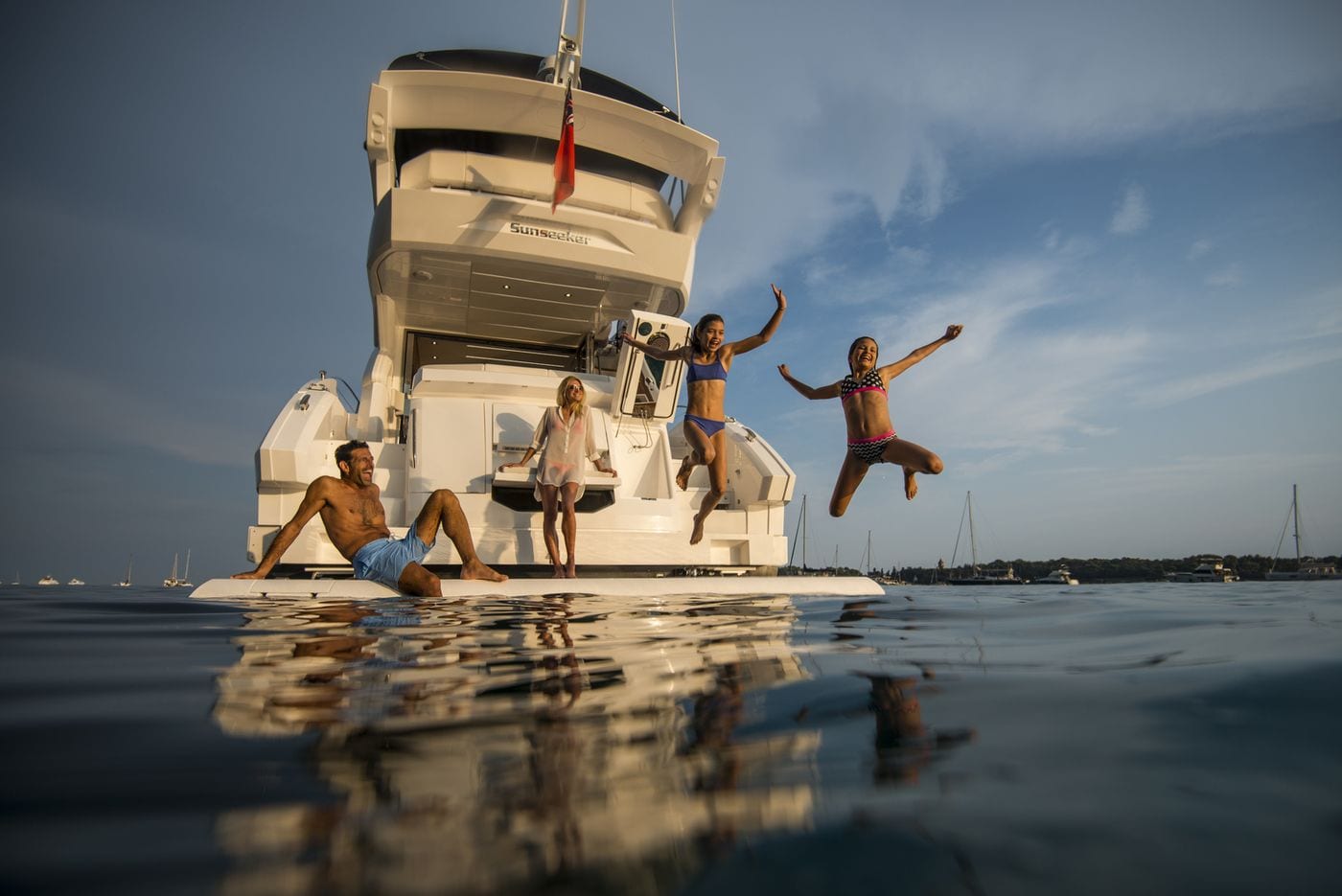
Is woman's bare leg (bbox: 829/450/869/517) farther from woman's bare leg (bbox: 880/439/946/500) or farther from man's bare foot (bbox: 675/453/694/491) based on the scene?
man's bare foot (bbox: 675/453/694/491)

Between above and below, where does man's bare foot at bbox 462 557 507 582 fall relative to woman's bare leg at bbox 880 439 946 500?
below

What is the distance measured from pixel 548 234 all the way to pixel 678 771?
7.55 m

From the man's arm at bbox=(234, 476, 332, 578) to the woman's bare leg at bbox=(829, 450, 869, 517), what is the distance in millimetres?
3544

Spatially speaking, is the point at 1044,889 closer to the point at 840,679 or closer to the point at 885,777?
the point at 885,777

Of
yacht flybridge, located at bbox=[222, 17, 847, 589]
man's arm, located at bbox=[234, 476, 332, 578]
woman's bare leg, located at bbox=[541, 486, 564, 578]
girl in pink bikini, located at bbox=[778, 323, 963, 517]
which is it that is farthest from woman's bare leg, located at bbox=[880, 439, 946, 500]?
man's arm, located at bbox=[234, 476, 332, 578]

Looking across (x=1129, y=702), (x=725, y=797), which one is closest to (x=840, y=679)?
(x=1129, y=702)

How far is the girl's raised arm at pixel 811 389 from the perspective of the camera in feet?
17.7

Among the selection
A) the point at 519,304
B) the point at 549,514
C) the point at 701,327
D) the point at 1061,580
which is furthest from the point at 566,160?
the point at 1061,580

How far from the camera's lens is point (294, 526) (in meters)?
4.10

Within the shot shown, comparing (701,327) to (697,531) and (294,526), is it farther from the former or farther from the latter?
(294,526)

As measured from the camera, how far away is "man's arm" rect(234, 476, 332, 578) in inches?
160

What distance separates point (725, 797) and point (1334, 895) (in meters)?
0.51

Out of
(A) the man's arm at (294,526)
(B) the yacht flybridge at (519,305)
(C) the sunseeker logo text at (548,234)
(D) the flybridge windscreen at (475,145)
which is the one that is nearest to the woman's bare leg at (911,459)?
(B) the yacht flybridge at (519,305)

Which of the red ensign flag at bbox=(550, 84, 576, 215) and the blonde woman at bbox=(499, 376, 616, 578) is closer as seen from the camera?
the blonde woman at bbox=(499, 376, 616, 578)
